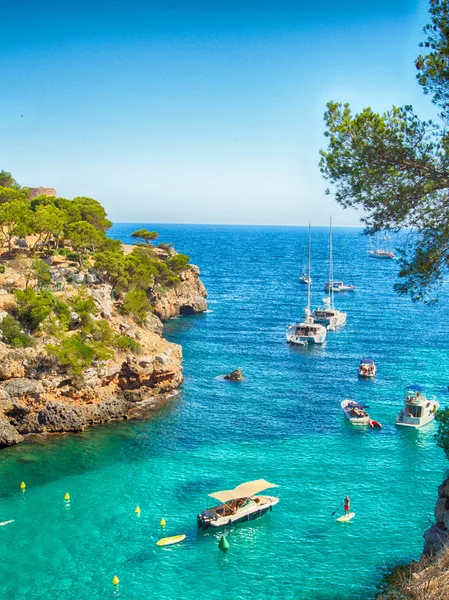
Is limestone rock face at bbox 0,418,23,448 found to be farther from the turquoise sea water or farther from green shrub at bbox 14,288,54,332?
green shrub at bbox 14,288,54,332

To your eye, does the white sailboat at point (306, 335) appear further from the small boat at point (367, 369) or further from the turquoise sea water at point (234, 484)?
the small boat at point (367, 369)

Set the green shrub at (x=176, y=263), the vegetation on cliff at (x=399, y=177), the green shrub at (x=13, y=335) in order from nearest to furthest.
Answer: the vegetation on cliff at (x=399, y=177)
the green shrub at (x=13, y=335)
the green shrub at (x=176, y=263)

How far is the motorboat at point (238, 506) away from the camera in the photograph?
103ft

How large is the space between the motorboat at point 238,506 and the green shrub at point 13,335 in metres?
19.7

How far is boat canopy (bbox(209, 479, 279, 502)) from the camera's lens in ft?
105

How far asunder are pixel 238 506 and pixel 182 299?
5984 cm

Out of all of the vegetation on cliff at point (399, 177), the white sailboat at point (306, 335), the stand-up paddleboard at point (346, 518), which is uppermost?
the vegetation on cliff at point (399, 177)

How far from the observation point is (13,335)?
4406 cm

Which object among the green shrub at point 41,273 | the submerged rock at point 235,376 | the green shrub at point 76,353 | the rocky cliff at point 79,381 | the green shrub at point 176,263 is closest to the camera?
the rocky cliff at point 79,381

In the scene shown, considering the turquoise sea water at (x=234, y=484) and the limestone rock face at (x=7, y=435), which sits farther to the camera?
the limestone rock face at (x=7, y=435)

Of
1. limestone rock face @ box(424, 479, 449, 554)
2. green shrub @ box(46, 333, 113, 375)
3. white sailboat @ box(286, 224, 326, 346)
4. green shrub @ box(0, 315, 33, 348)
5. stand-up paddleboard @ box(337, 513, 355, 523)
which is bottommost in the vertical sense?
stand-up paddleboard @ box(337, 513, 355, 523)

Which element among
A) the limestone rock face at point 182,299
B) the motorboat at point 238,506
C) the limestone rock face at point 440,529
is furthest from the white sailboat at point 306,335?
the limestone rock face at point 440,529

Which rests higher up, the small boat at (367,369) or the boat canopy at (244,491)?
the small boat at (367,369)

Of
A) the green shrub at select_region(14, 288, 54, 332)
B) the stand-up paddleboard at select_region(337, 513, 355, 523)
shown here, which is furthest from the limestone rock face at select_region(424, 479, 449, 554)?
the green shrub at select_region(14, 288, 54, 332)
